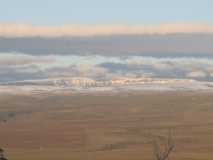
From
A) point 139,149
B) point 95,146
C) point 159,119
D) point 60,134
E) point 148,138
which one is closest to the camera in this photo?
point 139,149

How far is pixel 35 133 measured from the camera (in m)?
152

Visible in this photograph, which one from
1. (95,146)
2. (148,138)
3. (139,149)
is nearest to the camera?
(139,149)

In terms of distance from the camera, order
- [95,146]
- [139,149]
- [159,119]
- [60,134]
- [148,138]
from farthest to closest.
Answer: [159,119]
[60,134]
[148,138]
[95,146]
[139,149]

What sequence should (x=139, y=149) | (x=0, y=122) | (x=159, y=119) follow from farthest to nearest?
(x=159, y=119)
(x=0, y=122)
(x=139, y=149)

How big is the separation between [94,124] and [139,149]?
61838 mm

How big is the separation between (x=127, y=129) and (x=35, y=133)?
61.8 ft

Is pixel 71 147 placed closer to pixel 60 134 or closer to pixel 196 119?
pixel 60 134

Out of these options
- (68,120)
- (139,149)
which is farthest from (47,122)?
(139,149)

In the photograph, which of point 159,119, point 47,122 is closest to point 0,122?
point 47,122

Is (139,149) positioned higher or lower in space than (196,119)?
higher

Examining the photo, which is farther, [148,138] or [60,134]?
[60,134]

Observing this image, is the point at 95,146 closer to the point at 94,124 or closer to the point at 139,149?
the point at 139,149

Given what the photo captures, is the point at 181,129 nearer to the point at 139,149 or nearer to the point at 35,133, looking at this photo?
the point at 35,133

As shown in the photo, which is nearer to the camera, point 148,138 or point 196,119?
point 148,138
